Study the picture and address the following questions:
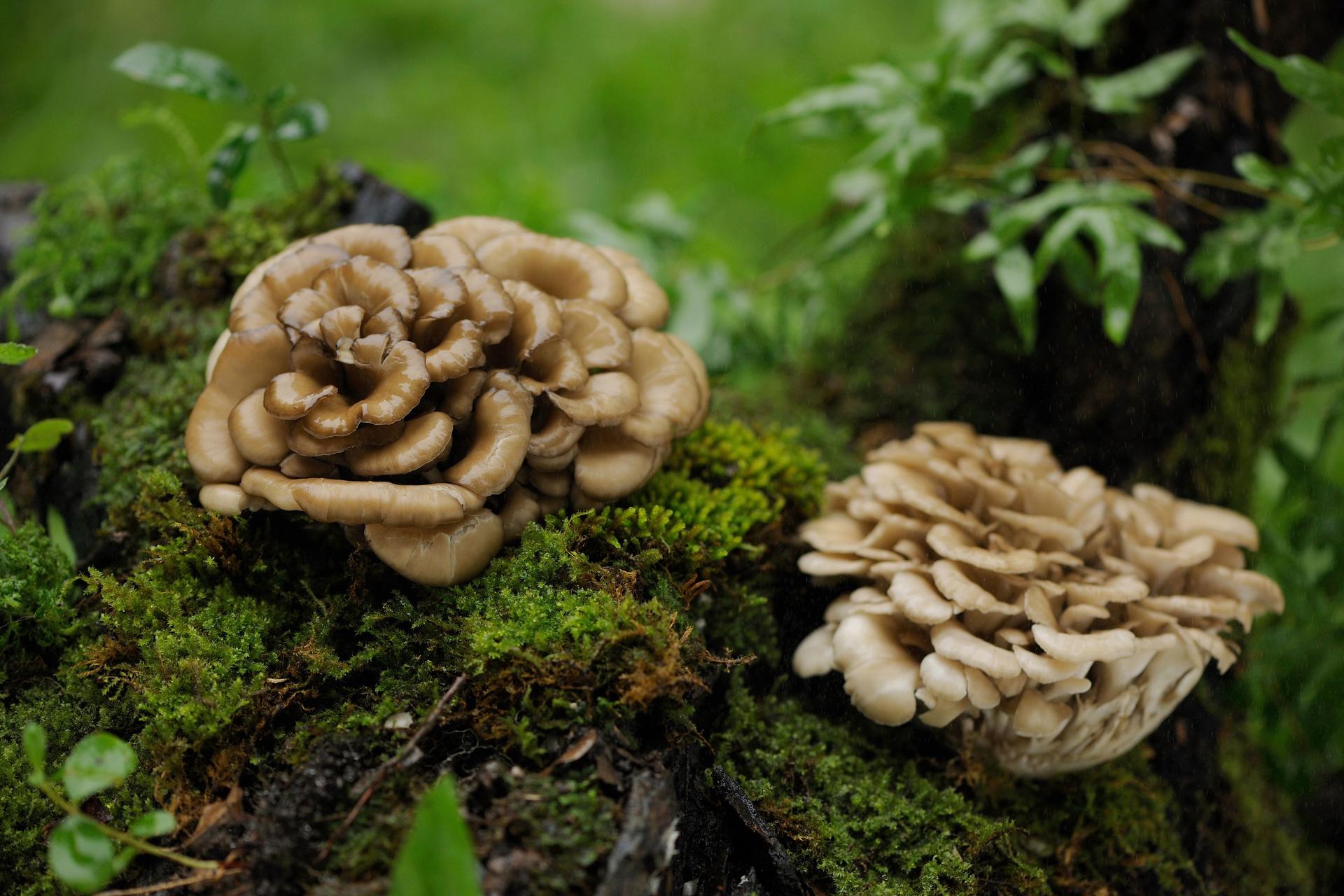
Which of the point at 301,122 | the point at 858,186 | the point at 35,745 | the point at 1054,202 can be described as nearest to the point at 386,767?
the point at 35,745

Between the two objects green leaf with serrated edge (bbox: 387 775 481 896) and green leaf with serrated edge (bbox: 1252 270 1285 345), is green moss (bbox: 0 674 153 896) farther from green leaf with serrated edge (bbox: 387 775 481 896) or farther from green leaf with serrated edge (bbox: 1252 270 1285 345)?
green leaf with serrated edge (bbox: 1252 270 1285 345)

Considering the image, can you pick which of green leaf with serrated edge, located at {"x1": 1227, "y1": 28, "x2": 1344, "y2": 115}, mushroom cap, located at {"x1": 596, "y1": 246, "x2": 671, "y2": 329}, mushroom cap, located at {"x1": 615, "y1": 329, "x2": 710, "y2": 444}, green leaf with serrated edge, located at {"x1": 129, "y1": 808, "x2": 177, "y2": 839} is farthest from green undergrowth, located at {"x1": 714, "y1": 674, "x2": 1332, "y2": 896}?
green leaf with serrated edge, located at {"x1": 1227, "y1": 28, "x2": 1344, "y2": 115}

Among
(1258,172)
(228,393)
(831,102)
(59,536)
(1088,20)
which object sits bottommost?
(59,536)

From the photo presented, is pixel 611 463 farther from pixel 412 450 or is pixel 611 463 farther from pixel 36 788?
pixel 36 788

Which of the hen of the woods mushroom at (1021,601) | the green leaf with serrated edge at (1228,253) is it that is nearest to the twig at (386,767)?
the hen of the woods mushroom at (1021,601)

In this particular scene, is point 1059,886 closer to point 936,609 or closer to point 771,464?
point 936,609

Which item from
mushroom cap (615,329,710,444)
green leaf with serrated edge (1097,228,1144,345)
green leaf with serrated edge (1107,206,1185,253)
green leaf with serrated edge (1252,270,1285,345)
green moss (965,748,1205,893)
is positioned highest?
mushroom cap (615,329,710,444)
